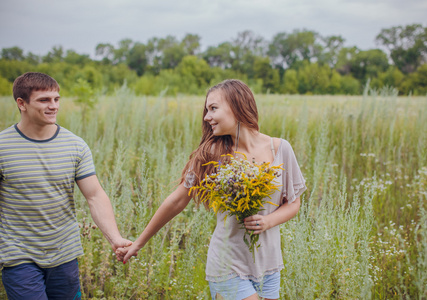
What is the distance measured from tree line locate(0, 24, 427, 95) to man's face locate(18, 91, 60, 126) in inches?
241

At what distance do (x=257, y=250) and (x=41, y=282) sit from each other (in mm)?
1302

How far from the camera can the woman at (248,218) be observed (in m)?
1.89

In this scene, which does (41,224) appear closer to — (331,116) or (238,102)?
(238,102)

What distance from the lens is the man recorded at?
2.01 m

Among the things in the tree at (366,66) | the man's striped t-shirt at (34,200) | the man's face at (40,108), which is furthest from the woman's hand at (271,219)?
the tree at (366,66)

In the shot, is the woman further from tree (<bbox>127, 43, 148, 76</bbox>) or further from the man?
tree (<bbox>127, 43, 148, 76</bbox>)

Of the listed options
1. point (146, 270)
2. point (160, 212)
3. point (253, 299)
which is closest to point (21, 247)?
point (160, 212)

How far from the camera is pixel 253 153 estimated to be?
2.14m

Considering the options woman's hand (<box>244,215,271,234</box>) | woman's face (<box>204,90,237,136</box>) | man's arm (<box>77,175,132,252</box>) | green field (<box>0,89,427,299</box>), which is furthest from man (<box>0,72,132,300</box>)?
woman's hand (<box>244,215,271,234</box>)

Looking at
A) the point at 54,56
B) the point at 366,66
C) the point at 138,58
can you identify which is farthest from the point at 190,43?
the point at 366,66

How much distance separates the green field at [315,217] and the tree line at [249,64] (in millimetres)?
4082

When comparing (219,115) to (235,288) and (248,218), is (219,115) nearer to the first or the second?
(248,218)

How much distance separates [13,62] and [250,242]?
25.7m

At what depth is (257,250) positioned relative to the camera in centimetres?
192
